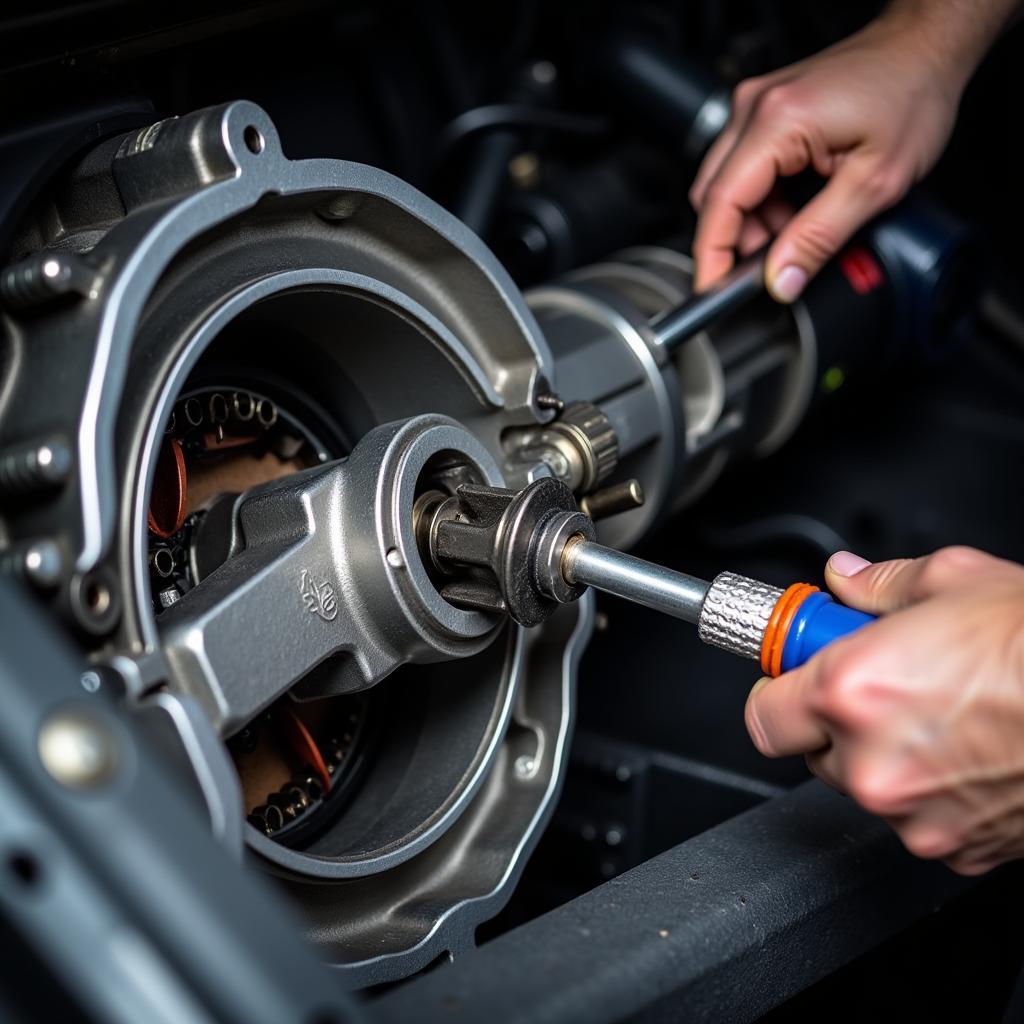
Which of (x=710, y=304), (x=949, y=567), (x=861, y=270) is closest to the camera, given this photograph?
(x=949, y=567)

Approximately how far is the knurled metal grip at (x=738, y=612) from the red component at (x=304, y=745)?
304mm

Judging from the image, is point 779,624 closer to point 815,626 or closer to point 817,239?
point 815,626

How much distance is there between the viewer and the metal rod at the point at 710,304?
3.56 feet

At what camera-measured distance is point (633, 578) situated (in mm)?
770

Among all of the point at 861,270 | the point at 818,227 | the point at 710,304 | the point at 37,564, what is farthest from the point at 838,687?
the point at 861,270

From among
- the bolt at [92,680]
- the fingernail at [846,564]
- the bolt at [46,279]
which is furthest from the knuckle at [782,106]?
the bolt at [92,680]

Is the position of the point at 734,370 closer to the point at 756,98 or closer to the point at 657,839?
the point at 756,98

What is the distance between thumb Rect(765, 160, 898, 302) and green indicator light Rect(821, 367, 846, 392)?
147 mm

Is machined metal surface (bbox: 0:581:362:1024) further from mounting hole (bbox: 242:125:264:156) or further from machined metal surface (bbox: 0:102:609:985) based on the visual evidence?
mounting hole (bbox: 242:125:264:156)

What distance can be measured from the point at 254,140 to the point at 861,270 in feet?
2.69

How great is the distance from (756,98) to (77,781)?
998 mm

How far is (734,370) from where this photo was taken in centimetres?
124

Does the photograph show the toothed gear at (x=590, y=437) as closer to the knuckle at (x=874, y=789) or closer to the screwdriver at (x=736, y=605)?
the screwdriver at (x=736, y=605)

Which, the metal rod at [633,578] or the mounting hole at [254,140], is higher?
the mounting hole at [254,140]
